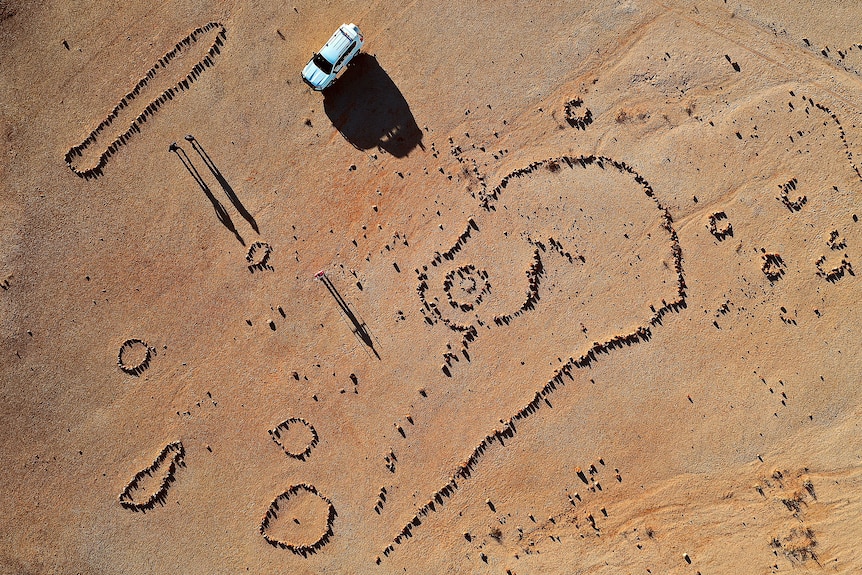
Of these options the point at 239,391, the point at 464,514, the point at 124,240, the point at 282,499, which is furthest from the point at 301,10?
the point at 464,514

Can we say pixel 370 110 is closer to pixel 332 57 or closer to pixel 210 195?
pixel 332 57

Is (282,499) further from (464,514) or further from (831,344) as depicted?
(831,344)

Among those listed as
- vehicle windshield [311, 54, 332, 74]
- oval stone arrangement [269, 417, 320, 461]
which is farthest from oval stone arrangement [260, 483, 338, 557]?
vehicle windshield [311, 54, 332, 74]

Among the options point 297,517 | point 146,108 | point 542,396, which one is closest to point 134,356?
point 297,517

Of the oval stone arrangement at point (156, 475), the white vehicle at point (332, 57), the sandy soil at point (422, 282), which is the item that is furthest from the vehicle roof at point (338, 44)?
the oval stone arrangement at point (156, 475)

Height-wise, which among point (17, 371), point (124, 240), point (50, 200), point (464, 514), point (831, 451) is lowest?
point (831, 451)

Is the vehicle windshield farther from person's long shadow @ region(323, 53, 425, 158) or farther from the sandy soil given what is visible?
the sandy soil

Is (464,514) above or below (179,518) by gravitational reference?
below
